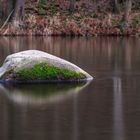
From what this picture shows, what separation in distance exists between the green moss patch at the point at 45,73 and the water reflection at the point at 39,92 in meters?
0.42

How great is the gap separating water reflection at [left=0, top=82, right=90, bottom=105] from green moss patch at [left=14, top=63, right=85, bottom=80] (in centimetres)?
42

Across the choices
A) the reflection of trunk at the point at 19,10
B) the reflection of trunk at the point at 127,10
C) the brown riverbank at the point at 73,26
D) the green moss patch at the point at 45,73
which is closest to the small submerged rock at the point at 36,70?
the green moss patch at the point at 45,73

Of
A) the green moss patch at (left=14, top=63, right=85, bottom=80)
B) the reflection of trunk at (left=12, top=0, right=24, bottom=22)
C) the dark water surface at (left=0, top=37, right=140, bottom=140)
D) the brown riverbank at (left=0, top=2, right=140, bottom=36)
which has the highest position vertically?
the reflection of trunk at (left=12, top=0, right=24, bottom=22)

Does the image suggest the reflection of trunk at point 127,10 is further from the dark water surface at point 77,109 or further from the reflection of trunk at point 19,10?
the dark water surface at point 77,109

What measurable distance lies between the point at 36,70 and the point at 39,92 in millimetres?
1651

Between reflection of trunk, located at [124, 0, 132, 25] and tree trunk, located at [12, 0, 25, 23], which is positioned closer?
tree trunk, located at [12, 0, 25, 23]

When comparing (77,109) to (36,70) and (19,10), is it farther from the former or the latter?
(19,10)

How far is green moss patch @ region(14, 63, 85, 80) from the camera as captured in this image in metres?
20.0

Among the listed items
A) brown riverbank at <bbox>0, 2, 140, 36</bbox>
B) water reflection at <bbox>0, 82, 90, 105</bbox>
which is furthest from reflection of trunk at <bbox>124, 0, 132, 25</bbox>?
water reflection at <bbox>0, 82, 90, 105</bbox>

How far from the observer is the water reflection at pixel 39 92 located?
1711 centimetres

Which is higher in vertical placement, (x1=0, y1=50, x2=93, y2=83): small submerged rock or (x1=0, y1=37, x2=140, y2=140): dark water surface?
(x1=0, y1=50, x2=93, y2=83): small submerged rock

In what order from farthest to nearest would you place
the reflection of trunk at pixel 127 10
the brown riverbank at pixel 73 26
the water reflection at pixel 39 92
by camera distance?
1. the reflection of trunk at pixel 127 10
2. the brown riverbank at pixel 73 26
3. the water reflection at pixel 39 92

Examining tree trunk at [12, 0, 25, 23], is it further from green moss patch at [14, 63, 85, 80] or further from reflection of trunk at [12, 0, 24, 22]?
green moss patch at [14, 63, 85, 80]

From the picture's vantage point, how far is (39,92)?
18500 millimetres
